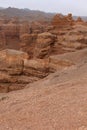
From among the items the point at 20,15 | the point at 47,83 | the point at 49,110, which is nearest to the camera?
the point at 49,110

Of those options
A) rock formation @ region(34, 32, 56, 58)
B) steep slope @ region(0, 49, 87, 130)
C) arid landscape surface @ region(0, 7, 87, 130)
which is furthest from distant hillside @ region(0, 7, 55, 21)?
steep slope @ region(0, 49, 87, 130)

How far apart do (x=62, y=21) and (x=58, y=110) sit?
25.7 meters

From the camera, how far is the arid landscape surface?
22.2 ft

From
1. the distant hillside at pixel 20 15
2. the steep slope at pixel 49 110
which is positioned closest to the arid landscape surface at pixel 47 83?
the steep slope at pixel 49 110

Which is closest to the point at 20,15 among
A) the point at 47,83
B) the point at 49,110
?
the point at 47,83

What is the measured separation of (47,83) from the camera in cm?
1282

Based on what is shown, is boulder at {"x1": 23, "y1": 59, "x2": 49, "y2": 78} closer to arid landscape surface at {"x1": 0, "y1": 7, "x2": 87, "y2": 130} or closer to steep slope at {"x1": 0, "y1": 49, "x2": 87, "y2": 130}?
arid landscape surface at {"x1": 0, "y1": 7, "x2": 87, "y2": 130}

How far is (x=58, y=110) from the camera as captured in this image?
717 cm

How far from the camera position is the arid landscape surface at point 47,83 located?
22.2 ft

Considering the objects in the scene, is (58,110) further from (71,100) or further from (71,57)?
(71,57)

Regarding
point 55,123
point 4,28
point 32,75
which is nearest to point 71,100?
point 55,123

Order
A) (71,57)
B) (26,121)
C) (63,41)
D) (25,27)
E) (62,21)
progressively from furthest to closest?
(25,27)
(62,21)
(63,41)
(71,57)
(26,121)

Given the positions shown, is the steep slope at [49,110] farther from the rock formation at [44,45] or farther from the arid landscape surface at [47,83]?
the rock formation at [44,45]

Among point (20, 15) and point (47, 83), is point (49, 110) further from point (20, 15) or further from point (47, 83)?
point (20, 15)
